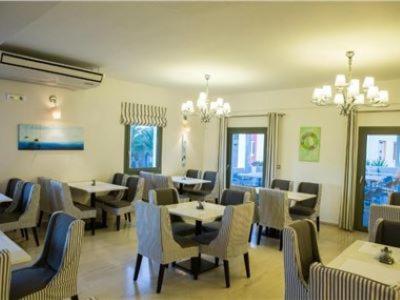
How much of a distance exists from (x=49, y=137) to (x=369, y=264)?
5.11 metres

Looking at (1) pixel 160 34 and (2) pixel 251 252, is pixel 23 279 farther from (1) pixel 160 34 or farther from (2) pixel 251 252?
(2) pixel 251 252

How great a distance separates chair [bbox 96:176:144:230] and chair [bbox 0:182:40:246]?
1247 millimetres

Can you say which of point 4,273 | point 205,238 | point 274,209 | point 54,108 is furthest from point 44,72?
point 274,209

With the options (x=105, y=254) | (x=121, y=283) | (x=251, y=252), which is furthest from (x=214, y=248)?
(x=105, y=254)

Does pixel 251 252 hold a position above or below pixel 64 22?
below

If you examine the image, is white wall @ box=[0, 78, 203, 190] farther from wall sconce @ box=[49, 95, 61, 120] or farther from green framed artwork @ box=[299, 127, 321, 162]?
green framed artwork @ box=[299, 127, 321, 162]

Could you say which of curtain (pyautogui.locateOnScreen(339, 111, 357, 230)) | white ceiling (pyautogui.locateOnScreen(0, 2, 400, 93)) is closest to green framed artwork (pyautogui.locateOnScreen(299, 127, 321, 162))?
curtain (pyautogui.locateOnScreen(339, 111, 357, 230))

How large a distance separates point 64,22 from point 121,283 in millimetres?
2835

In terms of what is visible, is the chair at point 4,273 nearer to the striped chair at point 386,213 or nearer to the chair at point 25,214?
the chair at point 25,214

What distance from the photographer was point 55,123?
5598 millimetres

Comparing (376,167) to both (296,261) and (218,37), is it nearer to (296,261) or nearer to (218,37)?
(218,37)

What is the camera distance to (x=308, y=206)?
5566 millimetres

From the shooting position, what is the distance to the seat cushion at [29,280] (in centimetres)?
219

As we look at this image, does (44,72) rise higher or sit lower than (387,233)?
higher
